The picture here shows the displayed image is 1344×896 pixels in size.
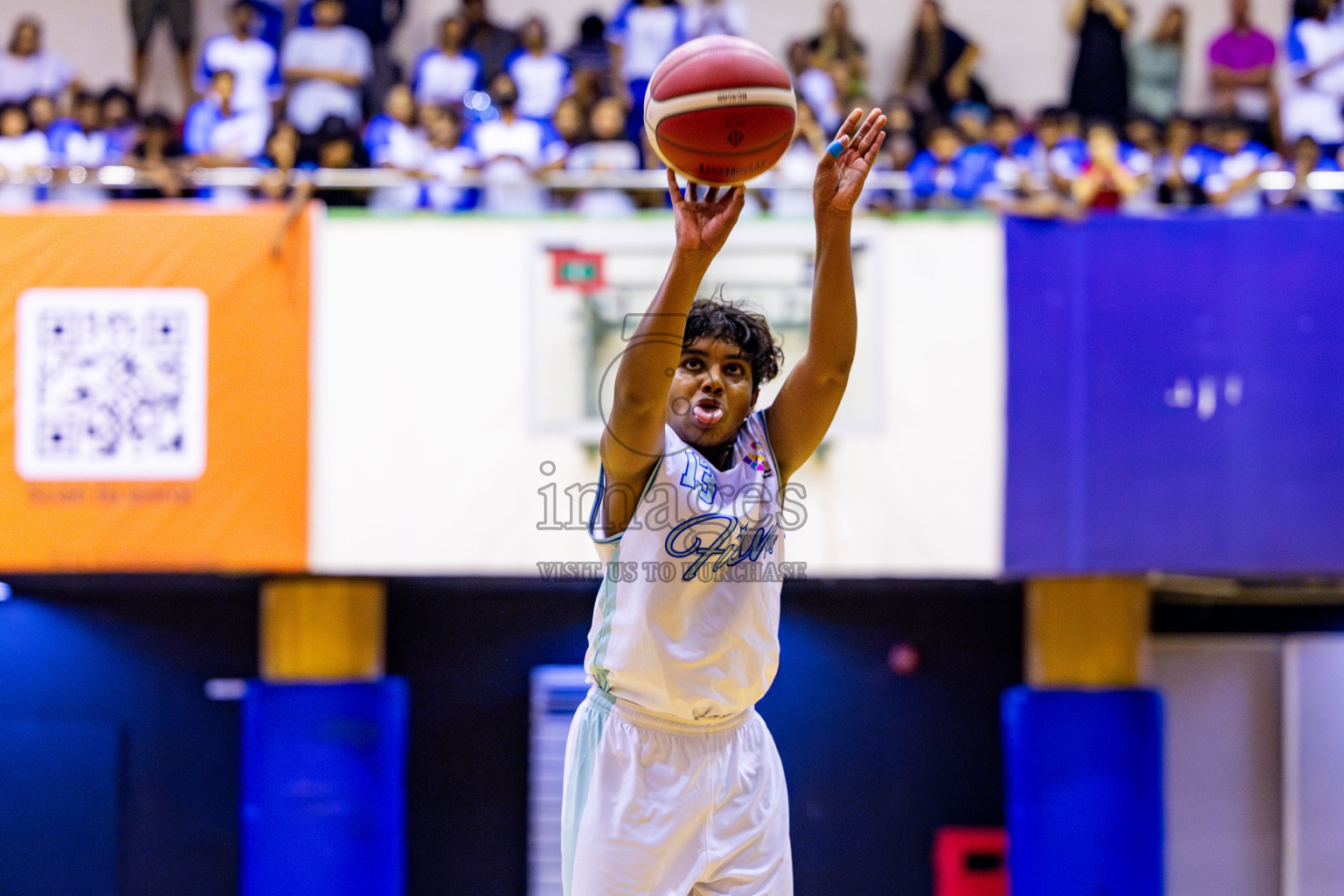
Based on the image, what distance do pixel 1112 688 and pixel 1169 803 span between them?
4.17 ft

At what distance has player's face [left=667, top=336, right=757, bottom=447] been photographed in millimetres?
2760

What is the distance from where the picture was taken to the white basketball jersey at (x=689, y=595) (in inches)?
104

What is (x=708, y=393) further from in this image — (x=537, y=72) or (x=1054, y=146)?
(x=537, y=72)

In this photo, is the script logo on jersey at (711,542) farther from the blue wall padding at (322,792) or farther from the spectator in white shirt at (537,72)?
the spectator in white shirt at (537,72)

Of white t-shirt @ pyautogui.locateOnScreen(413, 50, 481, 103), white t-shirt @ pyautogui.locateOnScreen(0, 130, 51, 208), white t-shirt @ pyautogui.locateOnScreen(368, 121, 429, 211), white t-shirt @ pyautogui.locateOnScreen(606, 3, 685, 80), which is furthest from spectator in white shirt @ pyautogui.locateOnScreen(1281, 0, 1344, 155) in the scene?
white t-shirt @ pyautogui.locateOnScreen(0, 130, 51, 208)

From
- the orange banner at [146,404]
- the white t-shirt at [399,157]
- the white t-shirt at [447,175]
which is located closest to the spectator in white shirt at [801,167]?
the white t-shirt at [447,175]

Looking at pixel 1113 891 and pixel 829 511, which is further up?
pixel 829 511

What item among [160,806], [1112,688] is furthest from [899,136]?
[160,806]

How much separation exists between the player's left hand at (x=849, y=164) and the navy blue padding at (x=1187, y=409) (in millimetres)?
3747

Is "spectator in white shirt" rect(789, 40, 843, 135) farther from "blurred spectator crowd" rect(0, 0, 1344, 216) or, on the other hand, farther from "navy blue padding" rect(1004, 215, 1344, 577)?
"navy blue padding" rect(1004, 215, 1344, 577)

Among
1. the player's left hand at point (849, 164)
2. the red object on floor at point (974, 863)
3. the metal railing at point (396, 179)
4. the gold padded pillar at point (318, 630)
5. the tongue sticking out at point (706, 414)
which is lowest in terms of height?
the red object on floor at point (974, 863)

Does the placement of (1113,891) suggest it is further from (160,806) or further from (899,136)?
(160,806)

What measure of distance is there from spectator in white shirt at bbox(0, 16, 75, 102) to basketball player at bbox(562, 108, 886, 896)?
7419 millimetres

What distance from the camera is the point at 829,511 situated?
623 centimetres
